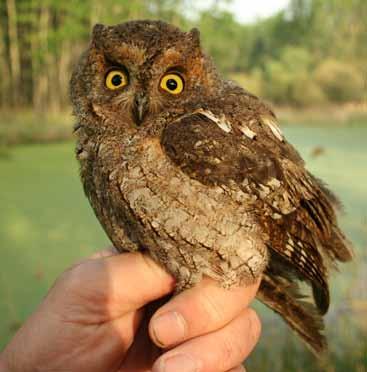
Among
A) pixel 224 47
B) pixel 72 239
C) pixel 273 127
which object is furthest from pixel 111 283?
pixel 224 47

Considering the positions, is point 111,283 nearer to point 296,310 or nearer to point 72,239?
point 296,310

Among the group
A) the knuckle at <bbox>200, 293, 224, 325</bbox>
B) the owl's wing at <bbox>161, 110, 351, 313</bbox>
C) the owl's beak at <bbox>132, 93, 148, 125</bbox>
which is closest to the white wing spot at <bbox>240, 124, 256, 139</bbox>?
the owl's wing at <bbox>161, 110, 351, 313</bbox>

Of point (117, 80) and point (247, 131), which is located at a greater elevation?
point (117, 80)

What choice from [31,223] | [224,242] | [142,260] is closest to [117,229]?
[142,260]

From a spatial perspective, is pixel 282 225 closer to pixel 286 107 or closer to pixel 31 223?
pixel 31 223

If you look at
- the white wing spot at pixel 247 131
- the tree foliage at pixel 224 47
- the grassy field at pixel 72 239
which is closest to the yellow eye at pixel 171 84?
the white wing spot at pixel 247 131

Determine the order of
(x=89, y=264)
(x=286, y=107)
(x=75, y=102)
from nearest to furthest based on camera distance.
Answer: (x=89, y=264)
(x=75, y=102)
(x=286, y=107)
